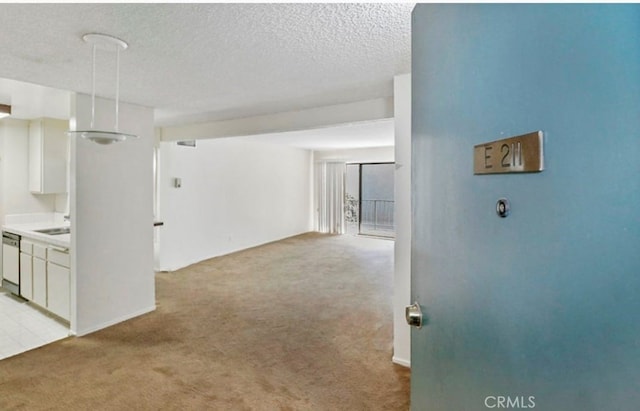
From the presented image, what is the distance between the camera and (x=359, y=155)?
333 inches

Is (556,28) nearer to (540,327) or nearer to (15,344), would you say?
(540,327)

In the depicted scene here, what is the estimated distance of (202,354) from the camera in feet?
8.80

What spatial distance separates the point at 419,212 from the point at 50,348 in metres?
3.31

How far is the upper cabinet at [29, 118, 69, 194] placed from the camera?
4258mm

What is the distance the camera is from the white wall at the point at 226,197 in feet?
17.3

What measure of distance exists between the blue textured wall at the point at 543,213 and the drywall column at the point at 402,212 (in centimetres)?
161

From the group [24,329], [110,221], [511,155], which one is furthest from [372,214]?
[511,155]

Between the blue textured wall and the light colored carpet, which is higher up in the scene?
the blue textured wall

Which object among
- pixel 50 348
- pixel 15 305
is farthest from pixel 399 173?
pixel 15 305

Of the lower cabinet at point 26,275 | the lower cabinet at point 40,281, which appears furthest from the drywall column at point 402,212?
the lower cabinet at point 26,275

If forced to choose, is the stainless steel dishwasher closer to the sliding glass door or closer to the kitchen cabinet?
the kitchen cabinet

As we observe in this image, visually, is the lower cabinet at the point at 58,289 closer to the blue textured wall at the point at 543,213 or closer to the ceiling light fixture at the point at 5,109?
the ceiling light fixture at the point at 5,109

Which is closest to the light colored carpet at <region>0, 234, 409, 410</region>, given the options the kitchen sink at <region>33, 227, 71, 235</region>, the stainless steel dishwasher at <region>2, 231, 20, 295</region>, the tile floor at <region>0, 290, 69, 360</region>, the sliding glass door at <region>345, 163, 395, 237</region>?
the tile floor at <region>0, 290, 69, 360</region>

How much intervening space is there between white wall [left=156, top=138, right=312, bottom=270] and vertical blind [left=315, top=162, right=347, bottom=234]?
17.4 inches
